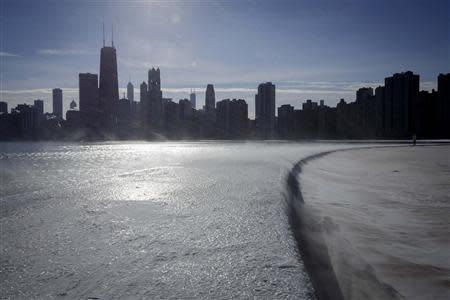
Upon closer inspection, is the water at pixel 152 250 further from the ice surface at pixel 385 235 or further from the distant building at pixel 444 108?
the distant building at pixel 444 108

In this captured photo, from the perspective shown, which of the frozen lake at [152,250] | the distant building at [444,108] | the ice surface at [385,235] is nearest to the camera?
the frozen lake at [152,250]

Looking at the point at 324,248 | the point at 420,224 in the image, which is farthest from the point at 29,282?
the point at 420,224

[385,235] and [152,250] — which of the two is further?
[385,235]

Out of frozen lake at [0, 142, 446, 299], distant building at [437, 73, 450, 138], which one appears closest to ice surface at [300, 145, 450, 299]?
frozen lake at [0, 142, 446, 299]

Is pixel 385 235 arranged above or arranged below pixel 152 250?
below

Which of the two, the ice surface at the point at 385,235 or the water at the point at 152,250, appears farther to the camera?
the ice surface at the point at 385,235

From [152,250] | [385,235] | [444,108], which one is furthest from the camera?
[444,108]

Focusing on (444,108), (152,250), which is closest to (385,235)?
(152,250)

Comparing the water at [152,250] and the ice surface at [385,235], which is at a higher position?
the water at [152,250]

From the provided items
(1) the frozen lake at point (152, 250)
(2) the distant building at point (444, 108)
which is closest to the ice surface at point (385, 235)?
(1) the frozen lake at point (152, 250)

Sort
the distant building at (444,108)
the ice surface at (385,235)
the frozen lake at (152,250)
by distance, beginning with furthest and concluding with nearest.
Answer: the distant building at (444,108)
the ice surface at (385,235)
the frozen lake at (152,250)

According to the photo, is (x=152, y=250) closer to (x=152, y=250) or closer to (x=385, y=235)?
(x=152, y=250)

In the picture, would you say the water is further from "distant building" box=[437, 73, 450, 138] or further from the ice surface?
"distant building" box=[437, 73, 450, 138]

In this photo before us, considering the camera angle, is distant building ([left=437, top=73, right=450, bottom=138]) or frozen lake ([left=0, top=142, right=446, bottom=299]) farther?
distant building ([left=437, top=73, right=450, bottom=138])
